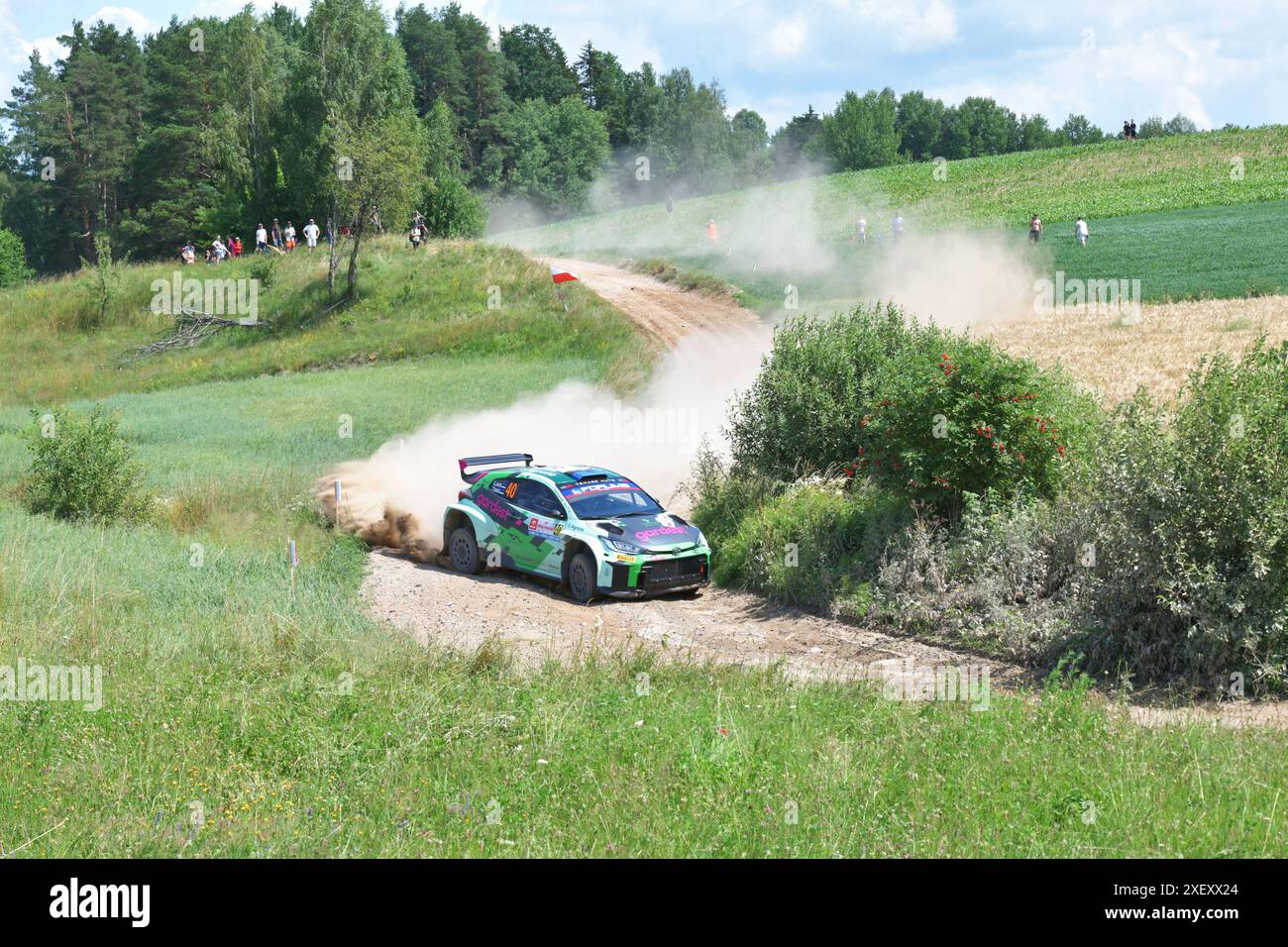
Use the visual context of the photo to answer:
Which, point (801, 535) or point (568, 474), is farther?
point (568, 474)

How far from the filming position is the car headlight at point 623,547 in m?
17.5

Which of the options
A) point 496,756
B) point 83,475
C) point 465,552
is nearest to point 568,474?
point 465,552

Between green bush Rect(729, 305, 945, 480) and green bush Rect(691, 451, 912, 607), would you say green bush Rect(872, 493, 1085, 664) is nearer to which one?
green bush Rect(691, 451, 912, 607)

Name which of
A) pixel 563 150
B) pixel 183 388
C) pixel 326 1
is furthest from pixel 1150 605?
pixel 563 150

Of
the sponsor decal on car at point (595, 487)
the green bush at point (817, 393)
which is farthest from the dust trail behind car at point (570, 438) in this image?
the sponsor decal on car at point (595, 487)

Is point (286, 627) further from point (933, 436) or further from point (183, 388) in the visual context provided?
point (183, 388)

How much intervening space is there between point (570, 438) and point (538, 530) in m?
10.4

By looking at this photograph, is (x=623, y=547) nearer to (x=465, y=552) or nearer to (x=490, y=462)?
(x=465, y=552)

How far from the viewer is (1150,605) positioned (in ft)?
44.4

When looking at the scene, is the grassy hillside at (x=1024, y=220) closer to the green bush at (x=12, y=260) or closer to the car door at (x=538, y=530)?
the car door at (x=538, y=530)

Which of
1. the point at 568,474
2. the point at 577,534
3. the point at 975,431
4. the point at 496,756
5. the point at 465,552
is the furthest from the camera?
the point at 465,552

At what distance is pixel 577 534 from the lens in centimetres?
1784

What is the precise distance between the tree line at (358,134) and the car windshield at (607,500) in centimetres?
3126
